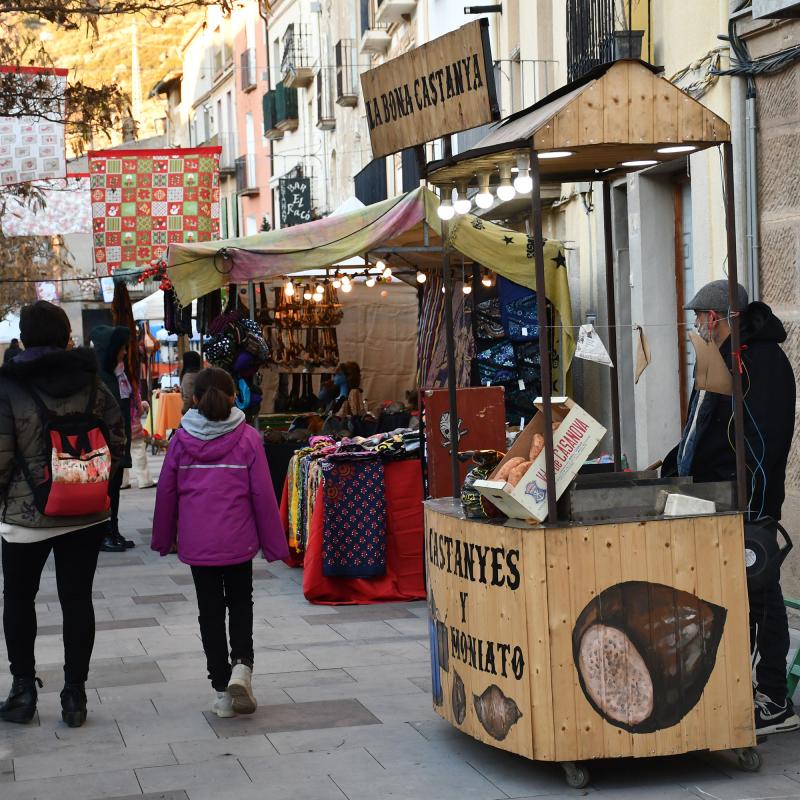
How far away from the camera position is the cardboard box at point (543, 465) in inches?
225

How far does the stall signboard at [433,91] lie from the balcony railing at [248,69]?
3646 centimetres

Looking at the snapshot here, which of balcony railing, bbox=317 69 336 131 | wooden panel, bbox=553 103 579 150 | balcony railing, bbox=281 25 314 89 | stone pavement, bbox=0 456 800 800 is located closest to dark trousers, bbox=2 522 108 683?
stone pavement, bbox=0 456 800 800

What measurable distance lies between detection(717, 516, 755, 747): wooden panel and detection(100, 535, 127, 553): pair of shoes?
28.4 ft

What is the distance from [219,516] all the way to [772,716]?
2.61 m

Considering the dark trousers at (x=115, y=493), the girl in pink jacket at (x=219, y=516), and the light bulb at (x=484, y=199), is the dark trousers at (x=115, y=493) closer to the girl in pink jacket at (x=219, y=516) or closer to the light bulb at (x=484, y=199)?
the girl in pink jacket at (x=219, y=516)

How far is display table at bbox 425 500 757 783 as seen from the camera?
564 centimetres

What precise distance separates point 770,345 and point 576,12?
8116mm

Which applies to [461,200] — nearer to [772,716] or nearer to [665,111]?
[665,111]

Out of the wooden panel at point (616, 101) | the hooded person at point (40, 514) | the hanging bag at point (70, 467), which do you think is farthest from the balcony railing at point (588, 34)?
the hanging bag at point (70, 467)

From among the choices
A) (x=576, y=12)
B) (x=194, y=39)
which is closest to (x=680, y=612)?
(x=576, y=12)

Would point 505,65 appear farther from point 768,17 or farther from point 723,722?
point 723,722

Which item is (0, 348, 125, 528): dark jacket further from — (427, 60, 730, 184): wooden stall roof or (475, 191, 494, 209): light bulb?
(427, 60, 730, 184): wooden stall roof

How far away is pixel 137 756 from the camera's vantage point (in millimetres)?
6328

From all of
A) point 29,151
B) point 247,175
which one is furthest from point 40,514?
point 247,175
